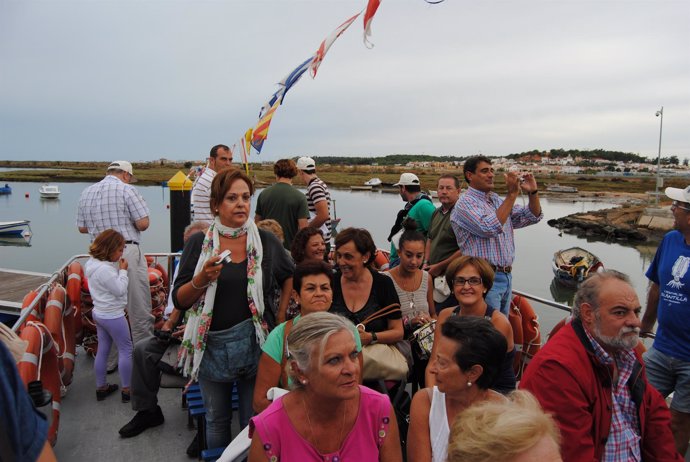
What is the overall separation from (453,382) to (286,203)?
9.99ft

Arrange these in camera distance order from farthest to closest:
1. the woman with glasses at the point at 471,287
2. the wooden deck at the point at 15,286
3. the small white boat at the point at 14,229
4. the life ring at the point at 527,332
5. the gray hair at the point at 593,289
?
the small white boat at the point at 14,229 < the wooden deck at the point at 15,286 < the life ring at the point at 527,332 < the woman with glasses at the point at 471,287 < the gray hair at the point at 593,289

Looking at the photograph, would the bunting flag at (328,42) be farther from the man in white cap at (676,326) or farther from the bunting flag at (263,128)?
the man in white cap at (676,326)

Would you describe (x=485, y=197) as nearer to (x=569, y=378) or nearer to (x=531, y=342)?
(x=531, y=342)

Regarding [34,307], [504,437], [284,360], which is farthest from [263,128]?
[504,437]

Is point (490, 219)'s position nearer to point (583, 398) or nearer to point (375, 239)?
point (583, 398)

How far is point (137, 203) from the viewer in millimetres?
4695

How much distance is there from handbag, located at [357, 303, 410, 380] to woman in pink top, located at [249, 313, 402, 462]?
2.50 feet

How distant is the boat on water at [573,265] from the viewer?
843 inches

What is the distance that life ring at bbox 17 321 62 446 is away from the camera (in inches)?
121

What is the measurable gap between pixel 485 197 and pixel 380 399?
7.88ft

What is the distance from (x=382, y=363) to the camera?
2.80 metres

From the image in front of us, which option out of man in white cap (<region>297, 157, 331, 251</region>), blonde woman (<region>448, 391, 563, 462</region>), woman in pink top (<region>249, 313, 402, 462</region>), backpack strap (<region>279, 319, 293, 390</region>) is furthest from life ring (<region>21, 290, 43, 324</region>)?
blonde woman (<region>448, 391, 563, 462</region>)

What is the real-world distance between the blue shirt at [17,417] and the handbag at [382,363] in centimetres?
181

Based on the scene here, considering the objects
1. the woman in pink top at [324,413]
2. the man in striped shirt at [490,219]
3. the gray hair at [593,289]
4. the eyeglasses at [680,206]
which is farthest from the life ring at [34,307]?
the eyeglasses at [680,206]
